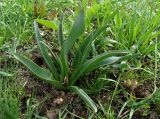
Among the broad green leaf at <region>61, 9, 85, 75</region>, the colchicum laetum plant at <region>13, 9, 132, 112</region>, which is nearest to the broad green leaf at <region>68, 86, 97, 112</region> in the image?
the colchicum laetum plant at <region>13, 9, 132, 112</region>

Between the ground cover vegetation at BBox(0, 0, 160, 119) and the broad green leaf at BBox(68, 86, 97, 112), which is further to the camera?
the ground cover vegetation at BBox(0, 0, 160, 119)

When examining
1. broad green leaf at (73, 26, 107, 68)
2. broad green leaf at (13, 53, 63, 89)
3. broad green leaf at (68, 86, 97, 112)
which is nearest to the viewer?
broad green leaf at (68, 86, 97, 112)

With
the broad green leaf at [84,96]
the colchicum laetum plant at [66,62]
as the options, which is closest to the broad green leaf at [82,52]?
the colchicum laetum plant at [66,62]

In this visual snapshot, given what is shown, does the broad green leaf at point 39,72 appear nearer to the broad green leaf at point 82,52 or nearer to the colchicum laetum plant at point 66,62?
the colchicum laetum plant at point 66,62

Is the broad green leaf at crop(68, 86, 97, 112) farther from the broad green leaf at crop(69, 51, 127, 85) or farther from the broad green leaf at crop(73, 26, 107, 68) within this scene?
the broad green leaf at crop(73, 26, 107, 68)

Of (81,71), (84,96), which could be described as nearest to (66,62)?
(81,71)

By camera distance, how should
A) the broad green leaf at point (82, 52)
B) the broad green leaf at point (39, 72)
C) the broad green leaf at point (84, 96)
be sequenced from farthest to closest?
1. the broad green leaf at point (82, 52)
2. the broad green leaf at point (39, 72)
3. the broad green leaf at point (84, 96)

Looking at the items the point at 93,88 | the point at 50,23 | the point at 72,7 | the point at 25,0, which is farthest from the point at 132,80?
the point at 25,0
